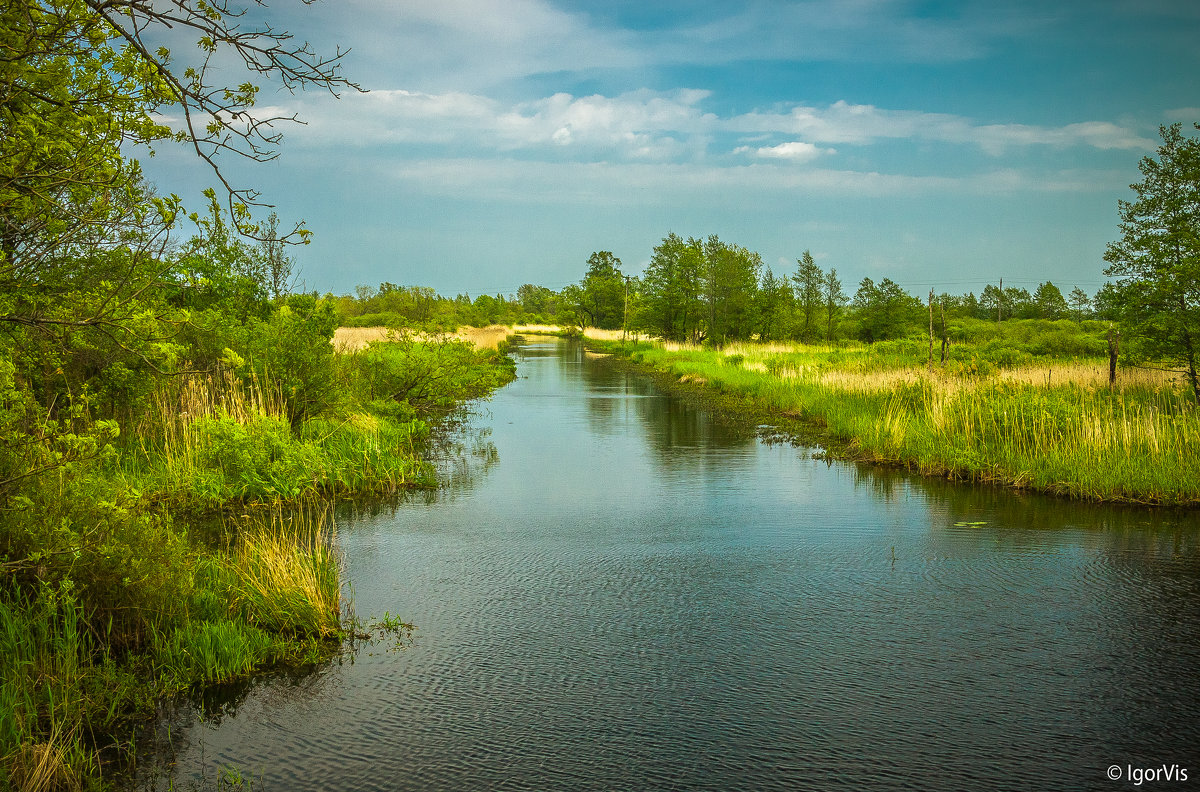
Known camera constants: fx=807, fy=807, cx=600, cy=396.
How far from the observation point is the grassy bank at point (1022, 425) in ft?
38.5

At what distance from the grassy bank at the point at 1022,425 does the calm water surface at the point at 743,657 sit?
0.91 m

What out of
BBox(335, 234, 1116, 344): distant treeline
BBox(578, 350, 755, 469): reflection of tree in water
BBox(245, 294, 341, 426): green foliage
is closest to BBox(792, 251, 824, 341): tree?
BBox(335, 234, 1116, 344): distant treeline

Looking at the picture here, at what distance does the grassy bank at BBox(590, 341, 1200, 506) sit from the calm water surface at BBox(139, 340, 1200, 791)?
3.00ft

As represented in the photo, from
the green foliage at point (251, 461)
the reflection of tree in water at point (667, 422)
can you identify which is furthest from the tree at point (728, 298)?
the green foliage at point (251, 461)

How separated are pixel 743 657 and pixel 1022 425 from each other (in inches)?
365

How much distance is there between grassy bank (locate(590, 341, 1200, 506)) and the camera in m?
11.7

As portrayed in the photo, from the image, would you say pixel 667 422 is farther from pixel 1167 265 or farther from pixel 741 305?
pixel 741 305

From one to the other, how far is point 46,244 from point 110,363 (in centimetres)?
699

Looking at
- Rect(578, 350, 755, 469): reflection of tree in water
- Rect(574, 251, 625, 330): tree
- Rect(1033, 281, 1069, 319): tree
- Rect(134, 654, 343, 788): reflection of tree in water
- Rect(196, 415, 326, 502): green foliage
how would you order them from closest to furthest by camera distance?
Rect(134, 654, 343, 788): reflection of tree in water → Rect(196, 415, 326, 502): green foliage → Rect(578, 350, 755, 469): reflection of tree in water → Rect(1033, 281, 1069, 319): tree → Rect(574, 251, 625, 330): tree

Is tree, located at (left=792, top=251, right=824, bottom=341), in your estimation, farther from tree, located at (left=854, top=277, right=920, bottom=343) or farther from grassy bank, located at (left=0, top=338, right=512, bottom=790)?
grassy bank, located at (left=0, top=338, right=512, bottom=790)

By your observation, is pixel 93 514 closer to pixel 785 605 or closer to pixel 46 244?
pixel 46 244

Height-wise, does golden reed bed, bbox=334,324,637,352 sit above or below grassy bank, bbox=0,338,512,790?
above

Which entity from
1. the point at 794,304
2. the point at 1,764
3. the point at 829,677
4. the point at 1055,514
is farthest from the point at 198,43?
the point at 794,304

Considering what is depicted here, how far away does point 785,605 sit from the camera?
7.50 m
